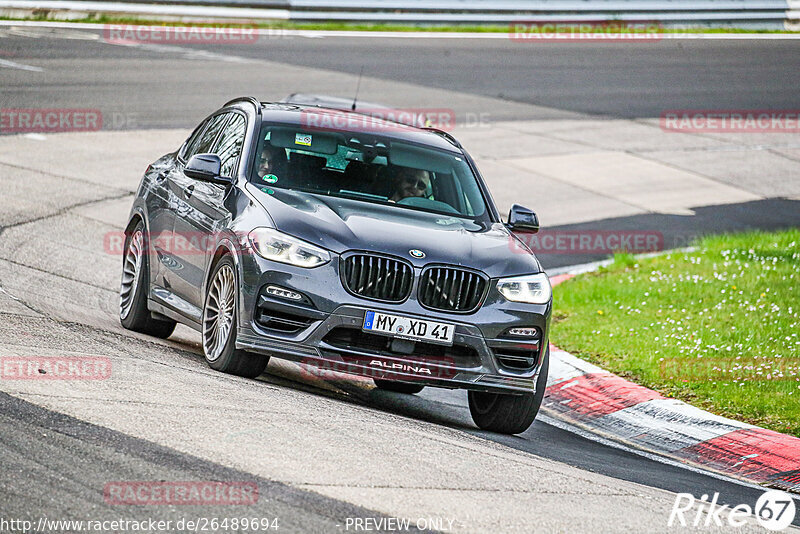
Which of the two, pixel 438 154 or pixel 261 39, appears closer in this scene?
pixel 438 154

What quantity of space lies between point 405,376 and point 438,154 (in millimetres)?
2263

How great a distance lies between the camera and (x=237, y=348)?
306 inches

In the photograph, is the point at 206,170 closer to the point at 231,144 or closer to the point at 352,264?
the point at 231,144

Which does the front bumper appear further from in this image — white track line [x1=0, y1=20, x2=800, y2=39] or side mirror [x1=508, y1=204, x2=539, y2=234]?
white track line [x1=0, y1=20, x2=800, y2=39]

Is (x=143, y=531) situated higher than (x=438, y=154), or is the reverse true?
(x=438, y=154)

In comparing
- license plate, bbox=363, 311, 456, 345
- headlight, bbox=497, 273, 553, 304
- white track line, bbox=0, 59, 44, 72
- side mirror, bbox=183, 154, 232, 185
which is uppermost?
side mirror, bbox=183, 154, 232, 185

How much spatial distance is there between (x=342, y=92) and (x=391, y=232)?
14.9 metres

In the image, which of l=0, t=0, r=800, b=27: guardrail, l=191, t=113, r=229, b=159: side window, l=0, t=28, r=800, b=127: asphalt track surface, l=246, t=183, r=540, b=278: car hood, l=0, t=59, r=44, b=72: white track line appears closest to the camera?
l=246, t=183, r=540, b=278: car hood

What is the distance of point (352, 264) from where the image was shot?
7.63 m

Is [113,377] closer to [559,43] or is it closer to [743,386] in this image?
[743,386]

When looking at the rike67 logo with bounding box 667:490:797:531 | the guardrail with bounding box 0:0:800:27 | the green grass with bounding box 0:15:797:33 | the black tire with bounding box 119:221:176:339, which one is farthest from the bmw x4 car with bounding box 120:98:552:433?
the green grass with bounding box 0:15:797:33

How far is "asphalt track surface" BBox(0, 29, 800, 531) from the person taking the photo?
18.0 feet

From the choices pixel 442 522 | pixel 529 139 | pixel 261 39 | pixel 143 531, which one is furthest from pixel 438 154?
pixel 261 39

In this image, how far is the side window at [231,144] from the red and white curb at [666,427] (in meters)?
3.01
